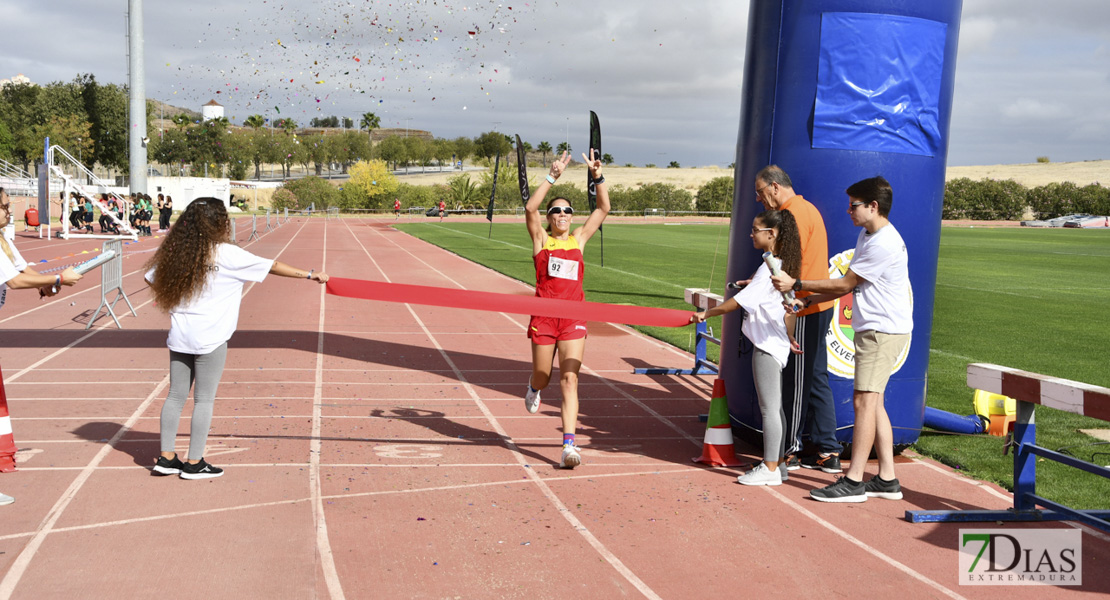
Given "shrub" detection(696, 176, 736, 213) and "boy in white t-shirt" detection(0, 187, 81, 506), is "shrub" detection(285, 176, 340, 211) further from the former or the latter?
"boy in white t-shirt" detection(0, 187, 81, 506)

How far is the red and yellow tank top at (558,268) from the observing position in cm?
655

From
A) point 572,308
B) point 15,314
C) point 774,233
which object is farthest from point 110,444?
point 15,314

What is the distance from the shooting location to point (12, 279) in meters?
5.61

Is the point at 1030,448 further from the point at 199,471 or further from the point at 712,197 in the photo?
the point at 712,197

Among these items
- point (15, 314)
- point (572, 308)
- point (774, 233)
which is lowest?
point (15, 314)

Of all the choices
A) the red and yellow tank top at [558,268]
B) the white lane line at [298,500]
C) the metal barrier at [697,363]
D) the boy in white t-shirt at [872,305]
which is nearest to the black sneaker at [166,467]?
the white lane line at [298,500]

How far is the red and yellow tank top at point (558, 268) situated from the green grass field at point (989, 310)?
321cm

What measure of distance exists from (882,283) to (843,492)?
1381 millimetres

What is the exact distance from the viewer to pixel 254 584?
14.1 ft

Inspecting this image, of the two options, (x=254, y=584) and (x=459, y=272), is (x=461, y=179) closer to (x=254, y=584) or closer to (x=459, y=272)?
(x=459, y=272)

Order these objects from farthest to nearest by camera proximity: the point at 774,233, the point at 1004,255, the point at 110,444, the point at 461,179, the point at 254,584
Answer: the point at 461,179
the point at 1004,255
the point at 110,444
the point at 774,233
the point at 254,584

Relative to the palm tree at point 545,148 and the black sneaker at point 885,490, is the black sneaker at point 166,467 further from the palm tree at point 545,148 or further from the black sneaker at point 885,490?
the palm tree at point 545,148

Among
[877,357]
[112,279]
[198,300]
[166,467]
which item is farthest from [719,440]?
[112,279]

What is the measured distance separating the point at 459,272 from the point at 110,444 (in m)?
17.6
